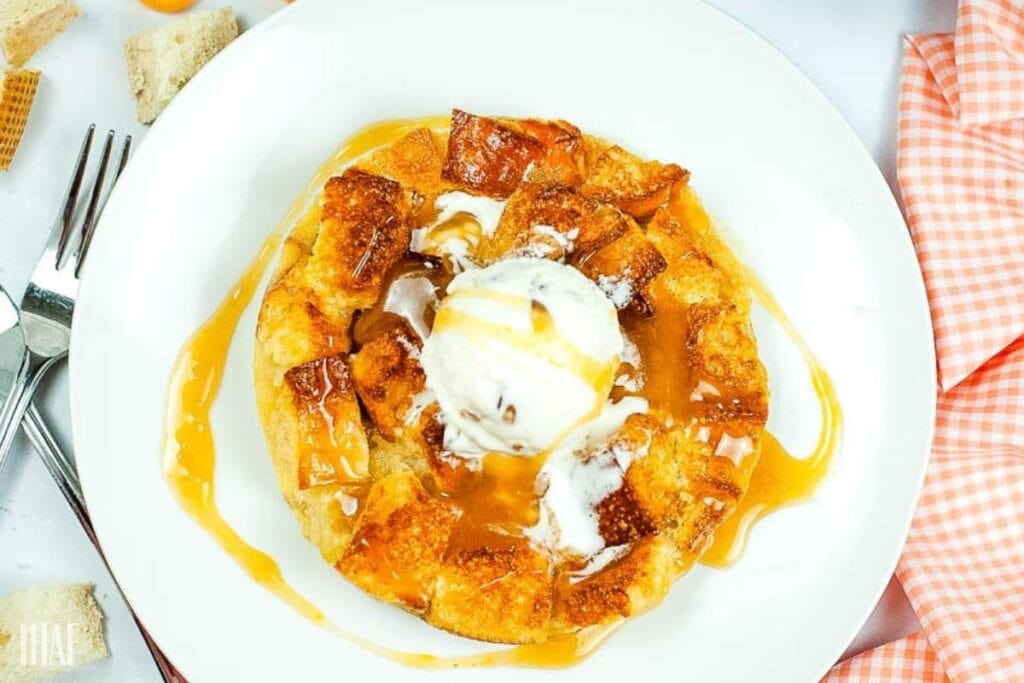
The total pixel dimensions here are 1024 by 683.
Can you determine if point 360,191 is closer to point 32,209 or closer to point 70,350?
point 70,350

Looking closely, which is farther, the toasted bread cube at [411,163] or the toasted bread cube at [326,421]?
the toasted bread cube at [411,163]

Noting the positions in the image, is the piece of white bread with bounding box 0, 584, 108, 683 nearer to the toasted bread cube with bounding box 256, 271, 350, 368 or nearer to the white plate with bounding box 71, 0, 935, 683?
the white plate with bounding box 71, 0, 935, 683

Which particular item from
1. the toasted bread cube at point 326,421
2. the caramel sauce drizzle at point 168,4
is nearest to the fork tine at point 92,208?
the caramel sauce drizzle at point 168,4

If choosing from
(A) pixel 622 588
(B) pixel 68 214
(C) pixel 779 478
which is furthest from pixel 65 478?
(C) pixel 779 478

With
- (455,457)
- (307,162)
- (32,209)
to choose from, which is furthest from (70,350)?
(455,457)

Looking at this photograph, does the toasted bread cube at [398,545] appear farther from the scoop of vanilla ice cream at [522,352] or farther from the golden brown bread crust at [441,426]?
the scoop of vanilla ice cream at [522,352]

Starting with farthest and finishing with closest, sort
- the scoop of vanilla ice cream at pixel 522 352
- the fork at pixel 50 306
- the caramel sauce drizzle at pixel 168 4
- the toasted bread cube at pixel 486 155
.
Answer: the caramel sauce drizzle at pixel 168 4 → the fork at pixel 50 306 → the toasted bread cube at pixel 486 155 → the scoop of vanilla ice cream at pixel 522 352

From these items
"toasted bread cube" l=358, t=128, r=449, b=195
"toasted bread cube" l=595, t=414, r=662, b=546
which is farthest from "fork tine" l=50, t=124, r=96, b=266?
"toasted bread cube" l=595, t=414, r=662, b=546
